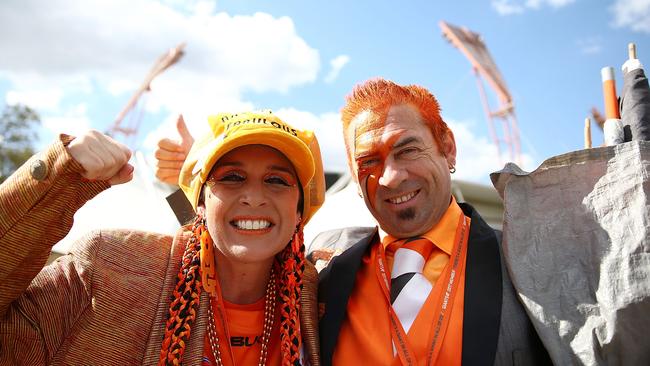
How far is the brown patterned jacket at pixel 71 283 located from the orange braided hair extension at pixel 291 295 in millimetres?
305

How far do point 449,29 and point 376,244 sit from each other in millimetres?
36321

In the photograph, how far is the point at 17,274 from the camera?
5.03 feet

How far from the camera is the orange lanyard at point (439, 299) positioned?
198 cm

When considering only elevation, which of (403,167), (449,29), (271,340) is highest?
(449,29)

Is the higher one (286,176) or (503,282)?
(286,176)

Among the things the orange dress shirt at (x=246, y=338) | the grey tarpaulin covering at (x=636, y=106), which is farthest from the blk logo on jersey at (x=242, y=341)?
the grey tarpaulin covering at (x=636, y=106)

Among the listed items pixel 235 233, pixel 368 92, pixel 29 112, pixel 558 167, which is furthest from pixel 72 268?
pixel 29 112

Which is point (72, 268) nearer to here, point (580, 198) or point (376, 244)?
point (376, 244)

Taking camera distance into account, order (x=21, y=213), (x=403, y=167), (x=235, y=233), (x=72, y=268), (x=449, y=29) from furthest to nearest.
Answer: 1. (x=449, y=29)
2. (x=403, y=167)
3. (x=235, y=233)
4. (x=72, y=268)
5. (x=21, y=213)

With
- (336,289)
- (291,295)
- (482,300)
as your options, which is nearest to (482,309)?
(482,300)

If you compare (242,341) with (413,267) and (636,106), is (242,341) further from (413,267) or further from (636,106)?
(636,106)

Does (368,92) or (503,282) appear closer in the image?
(503,282)

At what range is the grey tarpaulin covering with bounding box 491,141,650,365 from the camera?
1.72 m

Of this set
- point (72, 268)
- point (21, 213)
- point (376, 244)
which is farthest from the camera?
point (376, 244)
